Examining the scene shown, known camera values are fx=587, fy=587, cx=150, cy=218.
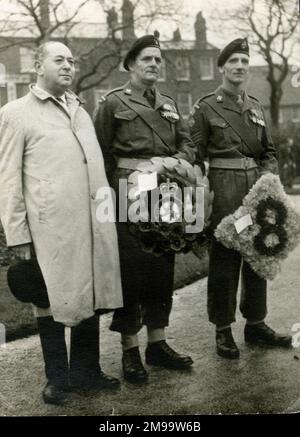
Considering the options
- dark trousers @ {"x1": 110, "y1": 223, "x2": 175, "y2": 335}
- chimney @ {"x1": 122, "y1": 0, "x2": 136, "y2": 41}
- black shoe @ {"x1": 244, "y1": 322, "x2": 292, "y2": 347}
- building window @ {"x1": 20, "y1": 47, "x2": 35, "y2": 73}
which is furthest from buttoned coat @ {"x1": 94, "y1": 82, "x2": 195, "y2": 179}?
chimney @ {"x1": 122, "y1": 0, "x2": 136, "y2": 41}

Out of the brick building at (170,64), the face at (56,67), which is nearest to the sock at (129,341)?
the face at (56,67)

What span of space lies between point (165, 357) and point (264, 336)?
0.80m

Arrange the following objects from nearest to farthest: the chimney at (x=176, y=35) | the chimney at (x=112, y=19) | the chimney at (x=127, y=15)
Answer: the chimney at (x=176, y=35) < the chimney at (x=127, y=15) < the chimney at (x=112, y=19)

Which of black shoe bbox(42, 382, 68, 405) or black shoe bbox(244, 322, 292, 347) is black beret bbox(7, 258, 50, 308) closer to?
black shoe bbox(42, 382, 68, 405)

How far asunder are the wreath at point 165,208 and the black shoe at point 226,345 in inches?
30.9

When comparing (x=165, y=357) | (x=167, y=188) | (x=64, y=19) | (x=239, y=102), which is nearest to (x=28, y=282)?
(x=167, y=188)

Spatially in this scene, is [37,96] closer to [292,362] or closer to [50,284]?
[50,284]

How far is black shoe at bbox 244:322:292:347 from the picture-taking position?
13.6ft

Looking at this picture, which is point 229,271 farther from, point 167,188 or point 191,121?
point 191,121

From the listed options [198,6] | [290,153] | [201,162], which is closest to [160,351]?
[201,162]

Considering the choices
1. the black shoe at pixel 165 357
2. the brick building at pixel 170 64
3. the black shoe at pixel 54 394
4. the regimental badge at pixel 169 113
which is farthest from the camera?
the brick building at pixel 170 64

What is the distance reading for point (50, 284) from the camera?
3285 mm

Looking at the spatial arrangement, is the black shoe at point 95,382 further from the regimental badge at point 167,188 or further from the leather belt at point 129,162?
the leather belt at point 129,162

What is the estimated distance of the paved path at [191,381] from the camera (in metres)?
3.32
